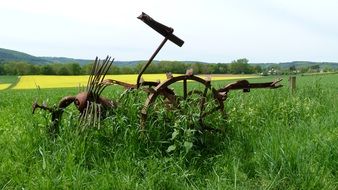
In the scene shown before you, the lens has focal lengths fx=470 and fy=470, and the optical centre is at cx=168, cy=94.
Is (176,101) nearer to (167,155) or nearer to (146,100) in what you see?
(146,100)

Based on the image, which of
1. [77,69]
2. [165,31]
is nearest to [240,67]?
[77,69]

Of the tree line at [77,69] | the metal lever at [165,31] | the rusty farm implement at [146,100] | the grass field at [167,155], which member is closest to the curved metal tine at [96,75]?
the rusty farm implement at [146,100]

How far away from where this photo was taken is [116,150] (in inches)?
216

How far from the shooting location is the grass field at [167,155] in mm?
4719

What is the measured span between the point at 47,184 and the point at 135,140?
1.33 meters

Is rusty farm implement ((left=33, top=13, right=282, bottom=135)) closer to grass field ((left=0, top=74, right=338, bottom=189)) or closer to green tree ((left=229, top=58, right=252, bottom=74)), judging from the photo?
grass field ((left=0, top=74, right=338, bottom=189))

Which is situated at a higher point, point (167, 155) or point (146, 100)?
point (146, 100)

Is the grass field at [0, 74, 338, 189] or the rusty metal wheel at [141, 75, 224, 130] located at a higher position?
the rusty metal wheel at [141, 75, 224, 130]

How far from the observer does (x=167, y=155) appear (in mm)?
5523

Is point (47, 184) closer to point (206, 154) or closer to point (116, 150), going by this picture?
point (116, 150)

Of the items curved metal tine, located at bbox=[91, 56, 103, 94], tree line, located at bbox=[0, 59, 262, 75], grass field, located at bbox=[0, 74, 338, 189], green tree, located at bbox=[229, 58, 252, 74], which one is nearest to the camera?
grass field, located at bbox=[0, 74, 338, 189]

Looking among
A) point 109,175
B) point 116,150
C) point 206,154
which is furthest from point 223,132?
point 109,175

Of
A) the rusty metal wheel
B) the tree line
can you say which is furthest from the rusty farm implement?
the tree line

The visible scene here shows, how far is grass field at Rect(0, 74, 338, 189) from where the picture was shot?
4.72 m
